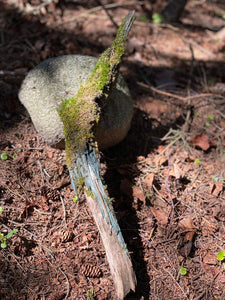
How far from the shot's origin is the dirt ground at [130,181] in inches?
87.7

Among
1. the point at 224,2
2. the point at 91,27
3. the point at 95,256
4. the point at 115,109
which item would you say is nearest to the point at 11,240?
the point at 95,256

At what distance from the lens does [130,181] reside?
2842mm

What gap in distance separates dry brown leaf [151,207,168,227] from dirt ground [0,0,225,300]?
11 mm


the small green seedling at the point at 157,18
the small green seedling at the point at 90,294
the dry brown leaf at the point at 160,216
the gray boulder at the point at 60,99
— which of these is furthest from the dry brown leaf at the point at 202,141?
the small green seedling at the point at 157,18

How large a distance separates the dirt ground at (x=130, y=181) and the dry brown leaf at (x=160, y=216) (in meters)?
0.01

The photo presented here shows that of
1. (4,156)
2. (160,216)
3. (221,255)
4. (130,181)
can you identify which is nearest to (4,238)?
(4,156)

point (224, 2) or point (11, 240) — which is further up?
point (224, 2)

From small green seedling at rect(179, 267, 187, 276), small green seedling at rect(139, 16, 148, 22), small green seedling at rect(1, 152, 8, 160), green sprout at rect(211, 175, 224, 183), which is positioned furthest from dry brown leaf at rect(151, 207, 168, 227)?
small green seedling at rect(139, 16, 148, 22)

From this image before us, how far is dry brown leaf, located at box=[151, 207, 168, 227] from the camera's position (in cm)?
259

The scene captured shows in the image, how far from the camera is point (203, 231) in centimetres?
261

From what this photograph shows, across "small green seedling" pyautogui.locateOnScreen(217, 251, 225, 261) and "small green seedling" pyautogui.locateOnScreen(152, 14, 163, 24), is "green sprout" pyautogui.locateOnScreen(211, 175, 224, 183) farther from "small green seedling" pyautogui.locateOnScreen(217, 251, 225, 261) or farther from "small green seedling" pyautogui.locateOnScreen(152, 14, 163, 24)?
"small green seedling" pyautogui.locateOnScreen(152, 14, 163, 24)

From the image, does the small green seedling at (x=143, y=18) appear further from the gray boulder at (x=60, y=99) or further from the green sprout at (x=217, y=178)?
the green sprout at (x=217, y=178)

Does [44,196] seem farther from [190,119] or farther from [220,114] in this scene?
[220,114]

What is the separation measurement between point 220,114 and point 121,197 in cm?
213
